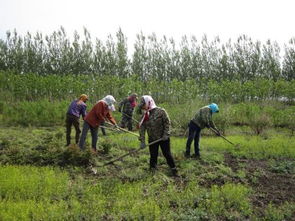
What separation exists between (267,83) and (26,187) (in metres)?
21.8

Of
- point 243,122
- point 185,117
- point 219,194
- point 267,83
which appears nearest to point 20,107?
point 185,117

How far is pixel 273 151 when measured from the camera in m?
11.4

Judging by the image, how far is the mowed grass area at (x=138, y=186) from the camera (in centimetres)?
596

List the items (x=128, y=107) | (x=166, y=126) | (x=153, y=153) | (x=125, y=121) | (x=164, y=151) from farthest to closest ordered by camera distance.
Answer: (x=125, y=121) < (x=128, y=107) < (x=153, y=153) < (x=164, y=151) < (x=166, y=126)

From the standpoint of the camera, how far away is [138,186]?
714 centimetres

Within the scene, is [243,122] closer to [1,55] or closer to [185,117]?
[185,117]

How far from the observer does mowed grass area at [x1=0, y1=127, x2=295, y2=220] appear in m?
5.96

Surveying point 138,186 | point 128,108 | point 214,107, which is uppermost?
point 214,107

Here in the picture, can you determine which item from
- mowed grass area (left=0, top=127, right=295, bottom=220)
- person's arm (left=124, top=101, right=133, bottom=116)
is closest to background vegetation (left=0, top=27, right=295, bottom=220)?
mowed grass area (left=0, top=127, right=295, bottom=220)

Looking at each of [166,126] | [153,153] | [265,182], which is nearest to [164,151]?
[153,153]

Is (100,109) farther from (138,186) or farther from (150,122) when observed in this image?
(138,186)

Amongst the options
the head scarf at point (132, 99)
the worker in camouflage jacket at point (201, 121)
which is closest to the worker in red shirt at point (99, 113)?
the worker in camouflage jacket at point (201, 121)

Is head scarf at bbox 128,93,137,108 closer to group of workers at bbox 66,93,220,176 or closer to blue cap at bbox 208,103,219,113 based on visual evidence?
group of workers at bbox 66,93,220,176

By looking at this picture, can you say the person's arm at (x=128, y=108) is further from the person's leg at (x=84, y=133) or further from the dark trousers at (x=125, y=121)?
the person's leg at (x=84, y=133)
